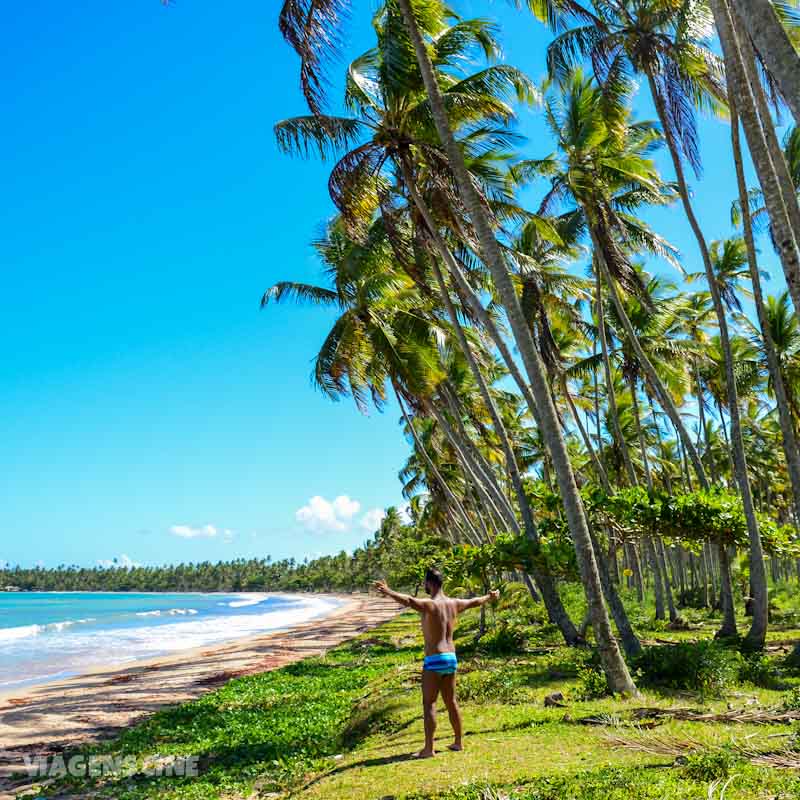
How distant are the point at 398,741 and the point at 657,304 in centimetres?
1670

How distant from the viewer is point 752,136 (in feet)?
22.8

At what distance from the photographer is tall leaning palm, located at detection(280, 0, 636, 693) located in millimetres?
7590

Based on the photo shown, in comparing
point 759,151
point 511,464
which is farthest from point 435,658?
point 511,464

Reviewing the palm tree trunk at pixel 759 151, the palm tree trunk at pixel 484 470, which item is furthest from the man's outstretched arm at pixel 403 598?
the palm tree trunk at pixel 484 470

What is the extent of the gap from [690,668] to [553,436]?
11.2 ft

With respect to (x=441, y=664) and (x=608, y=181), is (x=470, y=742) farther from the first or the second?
(x=608, y=181)

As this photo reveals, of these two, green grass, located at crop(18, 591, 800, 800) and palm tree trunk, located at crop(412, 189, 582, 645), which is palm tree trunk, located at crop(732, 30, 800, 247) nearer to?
green grass, located at crop(18, 591, 800, 800)

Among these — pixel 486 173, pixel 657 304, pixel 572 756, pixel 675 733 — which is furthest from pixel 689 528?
pixel 657 304

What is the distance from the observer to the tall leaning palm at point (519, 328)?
759 cm

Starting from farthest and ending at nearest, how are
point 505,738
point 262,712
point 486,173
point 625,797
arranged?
point 486,173, point 262,712, point 505,738, point 625,797

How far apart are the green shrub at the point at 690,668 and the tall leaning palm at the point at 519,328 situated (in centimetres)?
108

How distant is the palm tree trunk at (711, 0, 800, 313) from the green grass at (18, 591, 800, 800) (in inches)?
155

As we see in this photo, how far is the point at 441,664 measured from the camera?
5742 mm

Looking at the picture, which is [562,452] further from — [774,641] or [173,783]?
[774,641]
